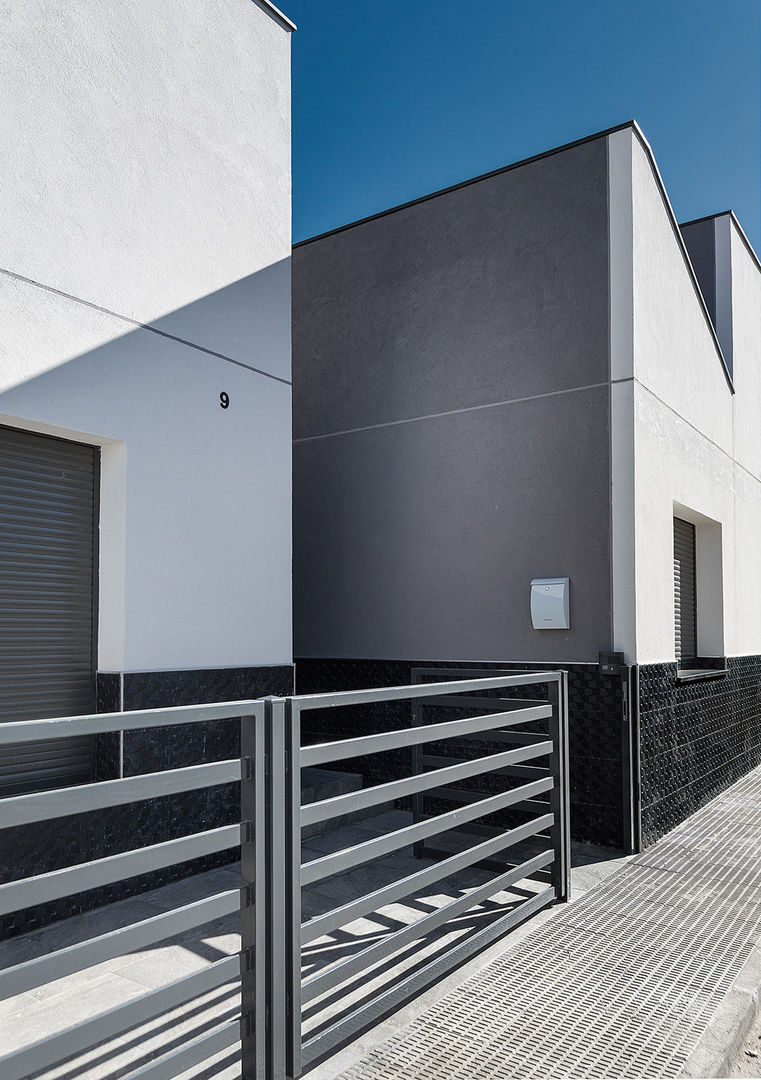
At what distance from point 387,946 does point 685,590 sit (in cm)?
488

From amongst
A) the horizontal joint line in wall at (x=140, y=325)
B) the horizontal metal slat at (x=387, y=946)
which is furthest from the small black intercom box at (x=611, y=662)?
the horizontal joint line in wall at (x=140, y=325)

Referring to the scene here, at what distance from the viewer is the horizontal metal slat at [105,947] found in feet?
5.24

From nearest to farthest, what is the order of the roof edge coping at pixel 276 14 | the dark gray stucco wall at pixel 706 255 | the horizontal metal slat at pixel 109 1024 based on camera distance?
the horizontal metal slat at pixel 109 1024 → the roof edge coping at pixel 276 14 → the dark gray stucco wall at pixel 706 255

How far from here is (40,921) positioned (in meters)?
3.45

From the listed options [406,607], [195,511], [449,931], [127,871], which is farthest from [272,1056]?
[406,607]

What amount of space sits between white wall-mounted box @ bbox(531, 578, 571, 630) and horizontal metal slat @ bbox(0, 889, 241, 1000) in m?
3.19

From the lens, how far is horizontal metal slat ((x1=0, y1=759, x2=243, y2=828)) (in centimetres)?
162

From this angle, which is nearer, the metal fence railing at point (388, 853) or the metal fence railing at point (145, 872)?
the metal fence railing at point (145, 872)

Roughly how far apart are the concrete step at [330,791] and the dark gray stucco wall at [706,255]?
17.7 ft

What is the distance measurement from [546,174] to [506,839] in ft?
13.6

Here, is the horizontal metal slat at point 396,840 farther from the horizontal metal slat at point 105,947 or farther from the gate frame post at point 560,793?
the horizontal metal slat at point 105,947

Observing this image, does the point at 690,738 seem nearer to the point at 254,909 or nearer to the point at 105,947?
the point at 254,909

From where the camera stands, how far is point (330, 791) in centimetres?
530

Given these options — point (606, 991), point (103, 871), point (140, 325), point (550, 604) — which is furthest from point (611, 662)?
point (103, 871)
